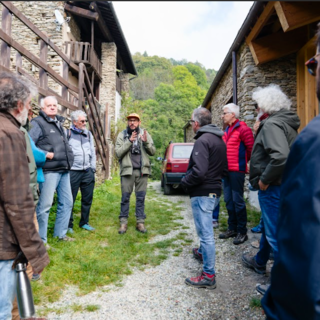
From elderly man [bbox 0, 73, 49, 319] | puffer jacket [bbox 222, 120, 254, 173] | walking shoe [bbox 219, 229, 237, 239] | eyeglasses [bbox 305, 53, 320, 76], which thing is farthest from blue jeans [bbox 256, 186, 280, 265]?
elderly man [bbox 0, 73, 49, 319]

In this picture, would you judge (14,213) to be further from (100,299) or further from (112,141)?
(112,141)

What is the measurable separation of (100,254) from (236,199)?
2.00 meters

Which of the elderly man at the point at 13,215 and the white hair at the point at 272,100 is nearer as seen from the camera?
the elderly man at the point at 13,215

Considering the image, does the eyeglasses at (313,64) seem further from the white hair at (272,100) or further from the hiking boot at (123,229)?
the hiking boot at (123,229)

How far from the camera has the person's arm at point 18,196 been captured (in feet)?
4.80

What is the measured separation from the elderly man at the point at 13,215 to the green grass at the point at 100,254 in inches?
43.0

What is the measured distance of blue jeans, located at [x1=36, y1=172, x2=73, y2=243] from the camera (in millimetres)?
3416

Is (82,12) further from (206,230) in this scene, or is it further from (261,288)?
(261,288)

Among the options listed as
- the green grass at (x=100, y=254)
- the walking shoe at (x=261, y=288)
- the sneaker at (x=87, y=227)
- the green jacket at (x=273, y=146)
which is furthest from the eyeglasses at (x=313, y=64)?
the sneaker at (x=87, y=227)

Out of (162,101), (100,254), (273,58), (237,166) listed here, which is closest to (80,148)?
(100,254)

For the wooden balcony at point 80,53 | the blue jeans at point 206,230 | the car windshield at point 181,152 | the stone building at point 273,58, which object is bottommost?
the blue jeans at point 206,230

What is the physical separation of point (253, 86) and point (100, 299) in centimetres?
511

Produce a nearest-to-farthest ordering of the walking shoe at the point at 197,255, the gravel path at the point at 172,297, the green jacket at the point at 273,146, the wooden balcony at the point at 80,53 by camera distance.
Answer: the gravel path at the point at 172,297, the green jacket at the point at 273,146, the walking shoe at the point at 197,255, the wooden balcony at the point at 80,53

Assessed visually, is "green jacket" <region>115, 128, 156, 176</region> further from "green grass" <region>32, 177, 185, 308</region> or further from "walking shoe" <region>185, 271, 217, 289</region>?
"walking shoe" <region>185, 271, 217, 289</region>
